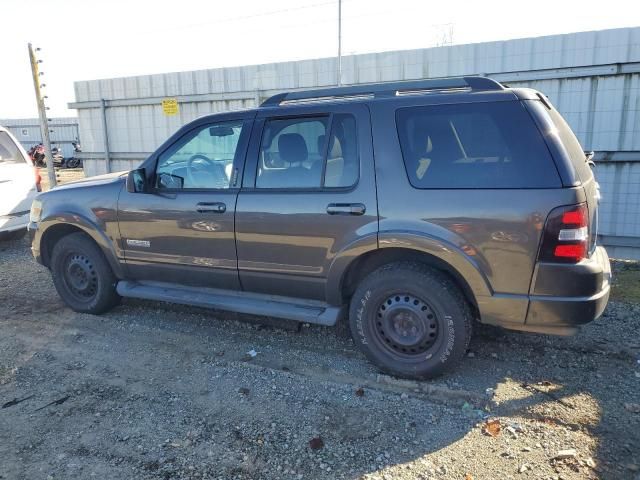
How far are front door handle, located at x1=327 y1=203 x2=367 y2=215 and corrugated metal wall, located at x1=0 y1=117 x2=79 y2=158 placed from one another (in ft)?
93.4

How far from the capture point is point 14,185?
7754mm

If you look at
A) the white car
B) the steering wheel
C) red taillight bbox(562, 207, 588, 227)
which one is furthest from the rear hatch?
the white car

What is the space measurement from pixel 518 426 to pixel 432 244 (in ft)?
4.12

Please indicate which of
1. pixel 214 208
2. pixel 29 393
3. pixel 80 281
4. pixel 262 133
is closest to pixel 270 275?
pixel 214 208

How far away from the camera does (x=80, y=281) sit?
199 inches

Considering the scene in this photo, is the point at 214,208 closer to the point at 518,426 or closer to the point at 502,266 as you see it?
the point at 502,266

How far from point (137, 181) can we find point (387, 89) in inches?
90.9

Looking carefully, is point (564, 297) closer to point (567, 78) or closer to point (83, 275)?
point (83, 275)

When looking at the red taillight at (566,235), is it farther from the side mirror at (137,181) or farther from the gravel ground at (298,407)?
the side mirror at (137,181)

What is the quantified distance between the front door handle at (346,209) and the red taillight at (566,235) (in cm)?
121

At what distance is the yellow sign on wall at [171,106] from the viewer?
382 inches

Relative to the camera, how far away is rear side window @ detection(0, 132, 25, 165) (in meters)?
8.11

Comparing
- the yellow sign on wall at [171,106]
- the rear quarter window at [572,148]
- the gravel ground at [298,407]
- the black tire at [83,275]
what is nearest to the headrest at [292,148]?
the gravel ground at [298,407]

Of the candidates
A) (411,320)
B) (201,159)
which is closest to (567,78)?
(411,320)
